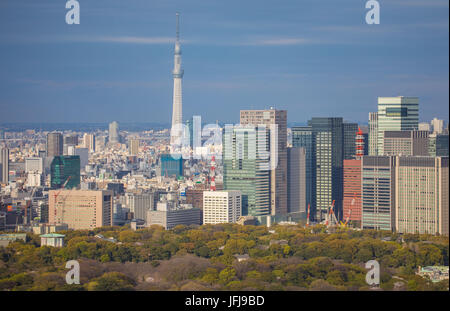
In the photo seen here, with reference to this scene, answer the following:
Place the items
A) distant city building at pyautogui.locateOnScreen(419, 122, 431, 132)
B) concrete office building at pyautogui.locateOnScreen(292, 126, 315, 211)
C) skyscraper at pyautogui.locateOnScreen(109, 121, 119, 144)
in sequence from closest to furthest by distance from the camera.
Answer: skyscraper at pyautogui.locateOnScreen(109, 121, 119, 144) → distant city building at pyautogui.locateOnScreen(419, 122, 431, 132) → concrete office building at pyautogui.locateOnScreen(292, 126, 315, 211)

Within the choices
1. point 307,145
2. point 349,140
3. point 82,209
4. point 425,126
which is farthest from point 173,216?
point 425,126

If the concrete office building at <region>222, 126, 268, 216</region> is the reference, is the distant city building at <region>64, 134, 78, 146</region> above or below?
above

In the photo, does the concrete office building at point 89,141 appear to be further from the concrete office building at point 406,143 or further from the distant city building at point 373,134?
the concrete office building at point 406,143

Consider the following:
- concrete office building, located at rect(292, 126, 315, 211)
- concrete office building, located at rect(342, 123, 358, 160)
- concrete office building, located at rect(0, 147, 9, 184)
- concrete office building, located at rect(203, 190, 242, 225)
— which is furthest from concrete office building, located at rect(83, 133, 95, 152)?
concrete office building, located at rect(342, 123, 358, 160)

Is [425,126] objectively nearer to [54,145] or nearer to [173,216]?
[173,216]

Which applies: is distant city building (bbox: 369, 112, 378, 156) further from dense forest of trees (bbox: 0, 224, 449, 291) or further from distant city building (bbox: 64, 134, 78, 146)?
distant city building (bbox: 64, 134, 78, 146)

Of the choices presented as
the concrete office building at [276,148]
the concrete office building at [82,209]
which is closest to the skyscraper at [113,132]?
the concrete office building at [82,209]
